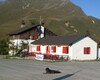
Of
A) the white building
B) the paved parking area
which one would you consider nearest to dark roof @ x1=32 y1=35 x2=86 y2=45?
the white building

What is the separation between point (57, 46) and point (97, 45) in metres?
6.15

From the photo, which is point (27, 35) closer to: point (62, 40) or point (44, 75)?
point (62, 40)

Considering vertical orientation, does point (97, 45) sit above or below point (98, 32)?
below

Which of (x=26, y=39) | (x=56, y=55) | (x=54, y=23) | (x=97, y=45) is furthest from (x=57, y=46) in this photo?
(x=54, y=23)

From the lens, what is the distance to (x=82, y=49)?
52062mm

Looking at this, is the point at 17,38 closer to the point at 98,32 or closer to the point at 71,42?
the point at 71,42

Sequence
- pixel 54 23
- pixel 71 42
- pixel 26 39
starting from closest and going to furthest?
→ pixel 71 42
pixel 26 39
pixel 54 23

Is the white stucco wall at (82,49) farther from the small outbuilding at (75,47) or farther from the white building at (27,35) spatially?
the white building at (27,35)

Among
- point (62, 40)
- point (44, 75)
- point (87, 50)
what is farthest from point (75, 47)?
point (44, 75)

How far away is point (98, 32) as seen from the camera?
614ft

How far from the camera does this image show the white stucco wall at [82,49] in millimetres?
51375

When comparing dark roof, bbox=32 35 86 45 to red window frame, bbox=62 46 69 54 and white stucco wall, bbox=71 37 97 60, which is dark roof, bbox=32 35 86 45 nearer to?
white stucco wall, bbox=71 37 97 60

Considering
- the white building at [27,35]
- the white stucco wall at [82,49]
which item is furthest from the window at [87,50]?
the white building at [27,35]

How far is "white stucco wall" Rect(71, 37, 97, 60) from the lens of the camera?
51.4 meters
